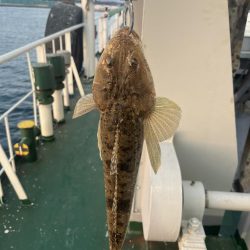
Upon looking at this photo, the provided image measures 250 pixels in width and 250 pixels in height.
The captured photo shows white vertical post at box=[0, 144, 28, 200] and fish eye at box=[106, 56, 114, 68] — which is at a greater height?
fish eye at box=[106, 56, 114, 68]

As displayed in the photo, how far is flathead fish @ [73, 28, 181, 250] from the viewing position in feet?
5.36

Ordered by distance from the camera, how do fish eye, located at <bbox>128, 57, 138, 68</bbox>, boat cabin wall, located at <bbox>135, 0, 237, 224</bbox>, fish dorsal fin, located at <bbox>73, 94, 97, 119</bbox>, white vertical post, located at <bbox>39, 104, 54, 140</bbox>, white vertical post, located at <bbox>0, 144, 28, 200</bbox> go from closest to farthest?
fish eye, located at <bbox>128, 57, 138, 68</bbox>
fish dorsal fin, located at <bbox>73, 94, 97, 119</bbox>
boat cabin wall, located at <bbox>135, 0, 237, 224</bbox>
white vertical post, located at <bbox>0, 144, 28, 200</bbox>
white vertical post, located at <bbox>39, 104, 54, 140</bbox>

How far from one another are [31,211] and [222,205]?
2518 millimetres

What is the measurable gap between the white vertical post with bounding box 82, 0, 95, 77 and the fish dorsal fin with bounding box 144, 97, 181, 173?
7.81 m

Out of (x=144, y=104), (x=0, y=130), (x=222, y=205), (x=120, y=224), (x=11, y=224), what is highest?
(x=144, y=104)

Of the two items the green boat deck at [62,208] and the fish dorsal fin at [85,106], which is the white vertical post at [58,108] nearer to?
the green boat deck at [62,208]

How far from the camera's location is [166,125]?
5.62ft

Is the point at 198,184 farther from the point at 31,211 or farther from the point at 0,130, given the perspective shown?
the point at 0,130

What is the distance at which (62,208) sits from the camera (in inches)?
162

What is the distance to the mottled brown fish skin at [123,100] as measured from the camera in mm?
1625

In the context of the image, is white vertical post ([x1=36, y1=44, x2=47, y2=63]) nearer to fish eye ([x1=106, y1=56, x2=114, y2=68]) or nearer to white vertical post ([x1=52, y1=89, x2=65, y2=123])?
white vertical post ([x1=52, y1=89, x2=65, y2=123])

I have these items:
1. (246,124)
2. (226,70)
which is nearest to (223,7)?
(226,70)

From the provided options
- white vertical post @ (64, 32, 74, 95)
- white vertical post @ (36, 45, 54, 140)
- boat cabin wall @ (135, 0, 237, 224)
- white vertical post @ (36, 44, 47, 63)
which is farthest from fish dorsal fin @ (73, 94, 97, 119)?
white vertical post @ (64, 32, 74, 95)

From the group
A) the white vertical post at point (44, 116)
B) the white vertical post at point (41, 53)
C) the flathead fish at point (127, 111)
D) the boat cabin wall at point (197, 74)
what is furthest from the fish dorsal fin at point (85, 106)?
the white vertical post at point (41, 53)
